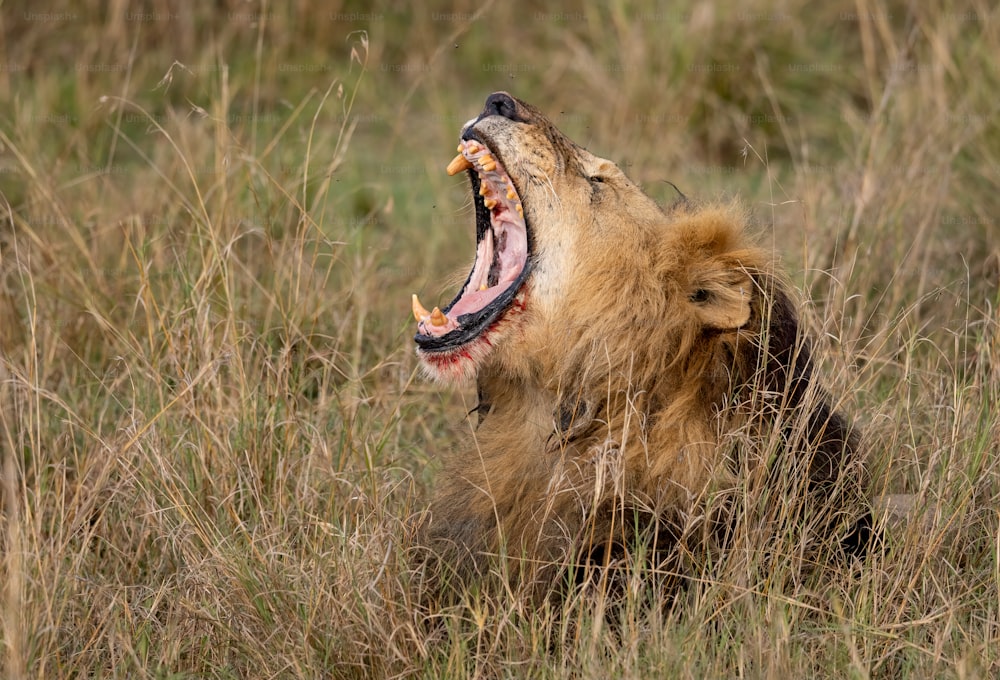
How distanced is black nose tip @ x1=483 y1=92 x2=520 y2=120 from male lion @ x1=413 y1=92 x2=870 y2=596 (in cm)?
6

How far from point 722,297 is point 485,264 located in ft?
2.29

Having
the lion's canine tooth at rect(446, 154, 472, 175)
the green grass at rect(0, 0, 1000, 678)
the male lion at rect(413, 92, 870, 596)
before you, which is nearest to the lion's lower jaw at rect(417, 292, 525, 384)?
the male lion at rect(413, 92, 870, 596)

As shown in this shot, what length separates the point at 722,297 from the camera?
120 inches

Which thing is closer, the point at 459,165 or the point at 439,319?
the point at 439,319

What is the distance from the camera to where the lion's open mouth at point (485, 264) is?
3213 millimetres

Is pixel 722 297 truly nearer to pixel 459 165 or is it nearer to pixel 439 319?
pixel 439 319

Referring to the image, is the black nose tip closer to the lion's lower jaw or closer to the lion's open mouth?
the lion's open mouth

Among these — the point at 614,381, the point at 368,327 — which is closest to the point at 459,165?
the point at 614,381

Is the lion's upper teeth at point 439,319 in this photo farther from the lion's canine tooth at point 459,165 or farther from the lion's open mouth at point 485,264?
the lion's canine tooth at point 459,165

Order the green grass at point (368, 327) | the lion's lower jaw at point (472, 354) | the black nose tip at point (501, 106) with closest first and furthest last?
the green grass at point (368, 327)
the lion's lower jaw at point (472, 354)
the black nose tip at point (501, 106)

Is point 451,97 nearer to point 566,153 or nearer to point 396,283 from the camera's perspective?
point 396,283

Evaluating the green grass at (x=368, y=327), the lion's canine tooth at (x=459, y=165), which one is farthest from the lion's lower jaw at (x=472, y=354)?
the lion's canine tooth at (x=459, y=165)

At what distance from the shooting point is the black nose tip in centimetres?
340

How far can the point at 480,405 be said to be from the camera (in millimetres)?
3416
